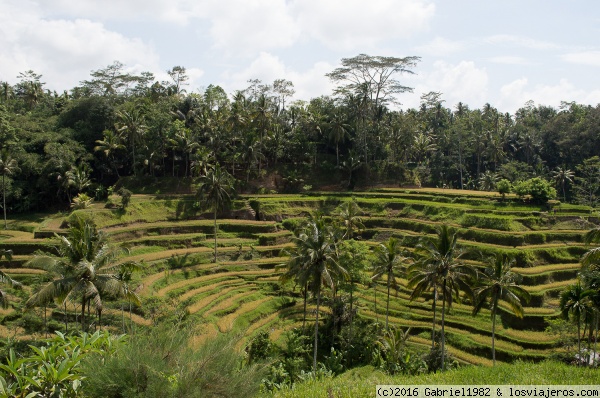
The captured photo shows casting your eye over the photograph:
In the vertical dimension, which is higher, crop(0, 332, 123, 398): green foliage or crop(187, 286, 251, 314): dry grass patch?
crop(0, 332, 123, 398): green foliage

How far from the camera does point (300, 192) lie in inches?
2574

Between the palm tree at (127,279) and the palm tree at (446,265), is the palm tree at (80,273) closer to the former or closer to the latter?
the palm tree at (127,279)

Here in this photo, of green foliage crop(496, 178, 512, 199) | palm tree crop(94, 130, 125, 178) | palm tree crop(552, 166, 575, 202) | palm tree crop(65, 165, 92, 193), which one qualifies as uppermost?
palm tree crop(94, 130, 125, 178)

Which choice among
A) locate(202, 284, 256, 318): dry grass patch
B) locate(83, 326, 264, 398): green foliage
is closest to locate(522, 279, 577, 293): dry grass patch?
locate(202, 284, 256, 318): dry grass patch

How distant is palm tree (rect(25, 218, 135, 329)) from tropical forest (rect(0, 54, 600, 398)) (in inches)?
3.6

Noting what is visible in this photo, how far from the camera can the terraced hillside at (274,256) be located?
3234 cm

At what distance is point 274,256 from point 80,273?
87.9ft

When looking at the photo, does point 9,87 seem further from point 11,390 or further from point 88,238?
point 11,390

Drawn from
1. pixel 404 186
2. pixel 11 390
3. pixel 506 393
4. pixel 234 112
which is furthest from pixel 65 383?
pixel 404 186

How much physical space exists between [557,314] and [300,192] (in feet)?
126

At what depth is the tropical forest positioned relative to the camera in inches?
567

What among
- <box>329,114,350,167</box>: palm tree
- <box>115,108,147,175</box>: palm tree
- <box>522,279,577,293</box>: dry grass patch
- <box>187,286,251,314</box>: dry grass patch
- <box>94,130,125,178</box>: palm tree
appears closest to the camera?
<box>187,286,251,314</box>: dry grass patch

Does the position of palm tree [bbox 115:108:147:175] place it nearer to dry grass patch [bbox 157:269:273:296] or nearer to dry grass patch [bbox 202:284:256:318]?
dry grass patch [bbox 157:269:273:296]

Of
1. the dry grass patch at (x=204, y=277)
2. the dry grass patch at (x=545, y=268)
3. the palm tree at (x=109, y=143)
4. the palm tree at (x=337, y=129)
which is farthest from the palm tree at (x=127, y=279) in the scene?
the palm tree at (x=337, y=129)
